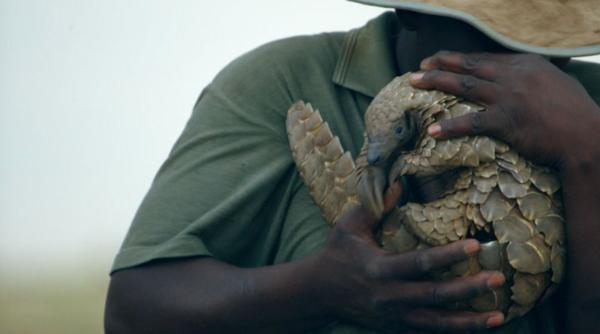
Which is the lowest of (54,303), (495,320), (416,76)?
(54,303)

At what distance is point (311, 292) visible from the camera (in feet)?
9.68

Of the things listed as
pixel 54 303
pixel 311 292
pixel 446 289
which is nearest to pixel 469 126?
pixel 446 289

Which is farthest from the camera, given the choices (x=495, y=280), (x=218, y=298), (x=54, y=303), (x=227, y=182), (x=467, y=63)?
(x=54, y=303)

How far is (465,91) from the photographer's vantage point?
2861 millimetres

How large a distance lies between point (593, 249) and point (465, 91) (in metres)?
0.33

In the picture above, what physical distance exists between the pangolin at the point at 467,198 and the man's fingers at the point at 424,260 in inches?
1.2

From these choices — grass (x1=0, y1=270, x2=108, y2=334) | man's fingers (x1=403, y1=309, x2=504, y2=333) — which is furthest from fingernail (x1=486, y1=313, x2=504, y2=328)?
grass (x1=0, y1=270, x2=108, y2=334)

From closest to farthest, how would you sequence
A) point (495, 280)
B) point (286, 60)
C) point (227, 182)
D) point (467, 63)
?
1. point (495, 280)
2. point (467, 63)
3. point (227, 182)
4. point (286, 60)

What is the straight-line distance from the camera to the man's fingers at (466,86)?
286 cm

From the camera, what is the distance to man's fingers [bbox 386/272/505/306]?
2.79 m

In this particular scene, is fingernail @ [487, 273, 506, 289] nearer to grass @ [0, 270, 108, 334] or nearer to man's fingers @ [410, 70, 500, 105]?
man's fingers @ [410, 70, 500, 105]

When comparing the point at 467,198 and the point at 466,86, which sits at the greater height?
the point at 466,86

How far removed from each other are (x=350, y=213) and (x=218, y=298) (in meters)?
0.28

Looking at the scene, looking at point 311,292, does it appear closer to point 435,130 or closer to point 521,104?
point 435,130
